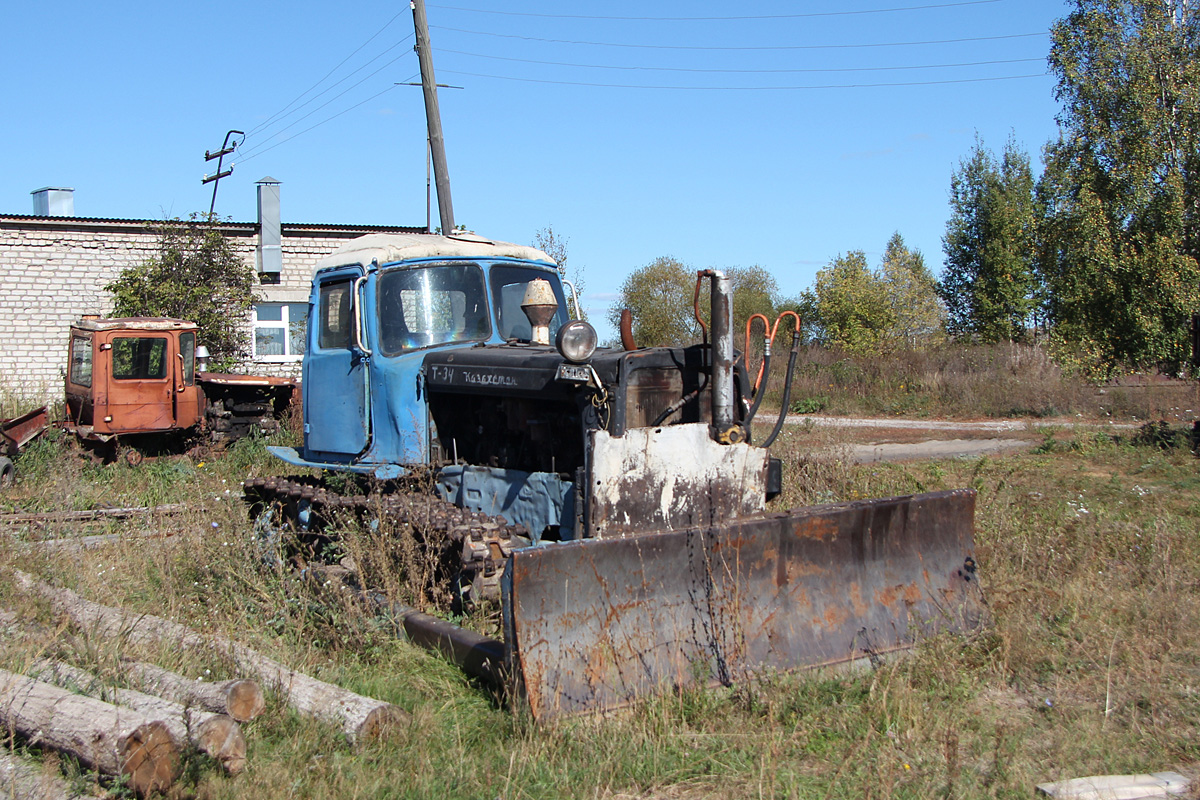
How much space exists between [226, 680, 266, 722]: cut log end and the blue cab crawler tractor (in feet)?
3.35

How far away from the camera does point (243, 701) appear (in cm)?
384

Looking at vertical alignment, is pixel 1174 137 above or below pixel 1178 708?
above

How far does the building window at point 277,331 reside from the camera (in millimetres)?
21936

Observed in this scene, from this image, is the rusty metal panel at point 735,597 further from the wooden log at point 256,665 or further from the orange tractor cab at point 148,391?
the orange tractor cab at point 148,391

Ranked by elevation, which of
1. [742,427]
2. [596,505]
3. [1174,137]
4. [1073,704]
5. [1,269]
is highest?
Result: [1174,137]

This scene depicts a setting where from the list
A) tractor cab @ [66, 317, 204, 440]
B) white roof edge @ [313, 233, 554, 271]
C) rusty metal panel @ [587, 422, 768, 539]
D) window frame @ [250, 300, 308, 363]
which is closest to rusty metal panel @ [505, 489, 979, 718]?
rusty metal panel @ [587, 422, 768, 539]

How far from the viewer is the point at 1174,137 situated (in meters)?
24.4

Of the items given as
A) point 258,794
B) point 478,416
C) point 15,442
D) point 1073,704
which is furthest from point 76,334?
point 1073,704

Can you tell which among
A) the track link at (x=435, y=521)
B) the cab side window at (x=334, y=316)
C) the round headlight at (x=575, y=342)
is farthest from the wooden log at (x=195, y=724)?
the cab side window at (x=334, y=316)

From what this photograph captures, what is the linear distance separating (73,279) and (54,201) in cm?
418

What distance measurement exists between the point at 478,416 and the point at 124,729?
3.34 meters

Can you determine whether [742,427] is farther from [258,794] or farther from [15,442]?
[15,442]

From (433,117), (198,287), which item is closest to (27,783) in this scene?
(433,117)

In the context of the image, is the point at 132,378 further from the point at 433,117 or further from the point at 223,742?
the point at 223,742
